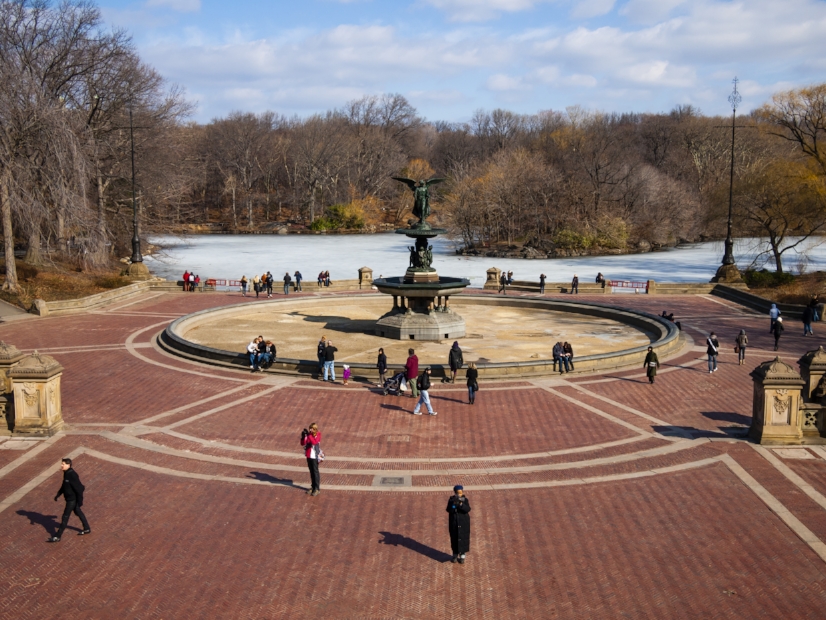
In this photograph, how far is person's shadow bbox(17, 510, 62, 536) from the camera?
41.1ft

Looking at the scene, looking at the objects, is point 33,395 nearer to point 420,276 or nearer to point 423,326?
point 423,326

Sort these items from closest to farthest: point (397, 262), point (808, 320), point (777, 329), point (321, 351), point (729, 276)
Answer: point (321, 351), point (777, 329), point (808, 320), point (729, 276), point (397, 262)

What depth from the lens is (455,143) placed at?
156 metres

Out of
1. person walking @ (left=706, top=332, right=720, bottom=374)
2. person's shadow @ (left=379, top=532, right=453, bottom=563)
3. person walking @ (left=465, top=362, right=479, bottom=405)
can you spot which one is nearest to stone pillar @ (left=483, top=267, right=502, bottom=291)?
person walking @ (left=706, top=332, right=720, bottom=374)

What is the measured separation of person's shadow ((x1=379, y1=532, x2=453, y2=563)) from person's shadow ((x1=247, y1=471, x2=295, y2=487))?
9.81ft

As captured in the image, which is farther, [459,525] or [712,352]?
[712,352]

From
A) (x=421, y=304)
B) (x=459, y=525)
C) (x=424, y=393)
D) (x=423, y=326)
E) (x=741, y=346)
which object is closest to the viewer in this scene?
(x=459, y=525)

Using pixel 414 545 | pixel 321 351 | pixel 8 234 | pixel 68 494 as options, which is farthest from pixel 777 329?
pixel 8 234

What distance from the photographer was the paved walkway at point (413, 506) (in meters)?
10.5

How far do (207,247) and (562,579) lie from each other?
80.8 meters

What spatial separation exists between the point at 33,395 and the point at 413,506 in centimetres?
908

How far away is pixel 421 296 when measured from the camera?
2991cm

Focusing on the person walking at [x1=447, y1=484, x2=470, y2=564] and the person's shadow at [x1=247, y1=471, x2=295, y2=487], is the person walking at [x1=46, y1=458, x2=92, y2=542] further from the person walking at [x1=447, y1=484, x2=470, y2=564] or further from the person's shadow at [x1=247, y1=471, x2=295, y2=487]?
the person walking at [x1=447, y1=484, x2=470, y2=564]

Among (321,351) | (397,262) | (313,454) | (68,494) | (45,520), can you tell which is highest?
(397,262)
